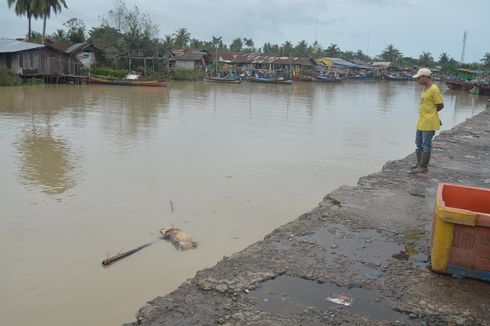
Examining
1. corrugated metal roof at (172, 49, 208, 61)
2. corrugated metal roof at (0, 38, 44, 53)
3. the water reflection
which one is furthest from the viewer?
corrugated metal roof at (172, 49, 208, 61)

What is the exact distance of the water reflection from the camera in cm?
758

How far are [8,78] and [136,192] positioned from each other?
78.3 ft

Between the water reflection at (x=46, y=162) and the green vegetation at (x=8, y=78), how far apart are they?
16.7 metres

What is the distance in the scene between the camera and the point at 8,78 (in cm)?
2716

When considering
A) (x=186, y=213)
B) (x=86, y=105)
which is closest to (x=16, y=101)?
(x=86, y=105)

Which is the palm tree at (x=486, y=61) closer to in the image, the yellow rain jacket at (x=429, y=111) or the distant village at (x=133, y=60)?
the distant village at (x=133, y=60)

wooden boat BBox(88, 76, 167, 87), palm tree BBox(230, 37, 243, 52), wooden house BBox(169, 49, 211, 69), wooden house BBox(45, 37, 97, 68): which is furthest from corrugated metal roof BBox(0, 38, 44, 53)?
palm tree BBox(230, 37, 243, 52)

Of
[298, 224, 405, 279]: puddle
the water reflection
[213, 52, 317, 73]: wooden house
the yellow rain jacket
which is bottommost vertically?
the water reflection

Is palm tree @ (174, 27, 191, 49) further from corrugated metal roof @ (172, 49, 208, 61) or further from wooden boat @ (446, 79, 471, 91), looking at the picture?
wooden boat @ (446, 79, 471, 91)

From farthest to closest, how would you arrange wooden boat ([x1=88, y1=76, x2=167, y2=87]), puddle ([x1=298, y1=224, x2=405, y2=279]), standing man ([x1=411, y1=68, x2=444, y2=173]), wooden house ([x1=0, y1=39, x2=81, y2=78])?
wooden boat ([x1=88, y1=76, x2=167, y2=87]) < wooden house ([x1=0, y1=39, x2=81, y2=78]) < standing man ([x1=411, y1=68, x2=444, y2=173]) < puddle ([x1=298, y1=224, x2=405, y2=279])

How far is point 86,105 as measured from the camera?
20.3 metres

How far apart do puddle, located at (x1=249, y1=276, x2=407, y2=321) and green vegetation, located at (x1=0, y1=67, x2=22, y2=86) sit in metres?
27.9

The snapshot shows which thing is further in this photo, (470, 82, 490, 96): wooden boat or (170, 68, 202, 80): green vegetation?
(170, 68, 202, 80): green vegetation

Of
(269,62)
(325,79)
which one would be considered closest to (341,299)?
(325,79)
